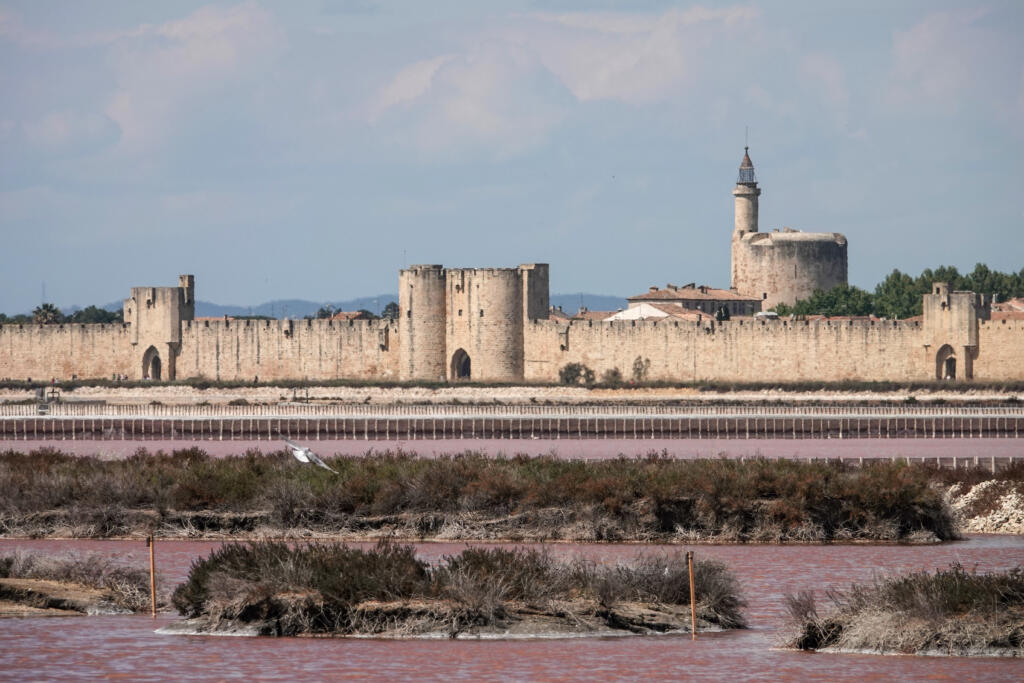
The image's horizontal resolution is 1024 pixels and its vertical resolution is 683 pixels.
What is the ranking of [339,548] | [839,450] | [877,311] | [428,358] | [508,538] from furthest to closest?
1. [877,311]
2. [428,358]
3. [839,450]
4. [508,538]
5. [339,548]

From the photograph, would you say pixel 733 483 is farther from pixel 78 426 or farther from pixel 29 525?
pixel 78 426

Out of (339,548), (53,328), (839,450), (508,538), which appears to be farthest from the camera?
(53,328)

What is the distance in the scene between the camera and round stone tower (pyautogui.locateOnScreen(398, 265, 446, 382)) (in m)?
63.9

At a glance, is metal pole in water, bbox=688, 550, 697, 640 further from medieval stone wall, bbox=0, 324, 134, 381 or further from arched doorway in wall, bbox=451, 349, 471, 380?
medieval stone wall, bbox=0, 324, 134, 381

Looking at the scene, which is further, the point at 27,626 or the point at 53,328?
the point at 53,328

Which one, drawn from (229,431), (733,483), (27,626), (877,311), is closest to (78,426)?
(229,431)

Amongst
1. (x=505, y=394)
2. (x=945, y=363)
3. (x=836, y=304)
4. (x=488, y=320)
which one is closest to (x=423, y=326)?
(x=488, y=320)

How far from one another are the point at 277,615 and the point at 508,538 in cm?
775

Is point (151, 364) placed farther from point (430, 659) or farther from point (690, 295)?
point (430, 659)

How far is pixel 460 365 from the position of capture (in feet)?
213

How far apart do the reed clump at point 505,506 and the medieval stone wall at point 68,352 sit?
45.1 m

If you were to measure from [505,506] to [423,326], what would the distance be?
40637 millimetres

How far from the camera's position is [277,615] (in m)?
15.6

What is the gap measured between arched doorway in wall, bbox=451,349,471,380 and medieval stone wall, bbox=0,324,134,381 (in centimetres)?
1216
